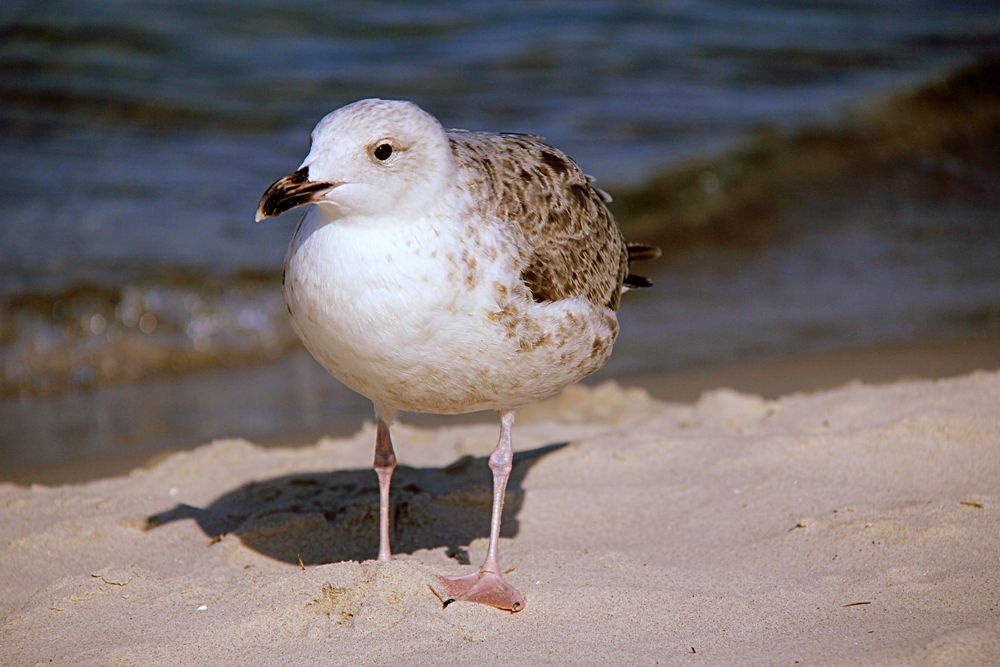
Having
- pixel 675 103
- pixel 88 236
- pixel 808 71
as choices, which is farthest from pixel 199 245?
pixel 808 71

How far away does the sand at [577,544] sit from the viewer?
3711 millimetres

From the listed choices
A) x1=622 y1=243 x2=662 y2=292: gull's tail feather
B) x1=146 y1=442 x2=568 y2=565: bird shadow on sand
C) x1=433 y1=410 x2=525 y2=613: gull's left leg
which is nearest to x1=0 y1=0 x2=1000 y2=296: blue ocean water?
x1=146 y1=442 x2=568 y2=565: bird shadow on sand

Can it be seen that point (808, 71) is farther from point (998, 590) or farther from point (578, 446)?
point (998, 590)

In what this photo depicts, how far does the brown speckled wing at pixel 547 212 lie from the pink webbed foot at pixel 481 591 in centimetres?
98

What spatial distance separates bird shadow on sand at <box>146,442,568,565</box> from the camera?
16.3 feet

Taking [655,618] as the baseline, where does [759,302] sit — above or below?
below

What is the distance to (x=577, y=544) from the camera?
15.8 feet

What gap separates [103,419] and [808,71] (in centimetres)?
955

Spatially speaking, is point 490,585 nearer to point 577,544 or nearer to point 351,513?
point 577,544

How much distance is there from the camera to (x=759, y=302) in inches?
350

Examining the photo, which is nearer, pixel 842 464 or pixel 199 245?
pixel 842 464

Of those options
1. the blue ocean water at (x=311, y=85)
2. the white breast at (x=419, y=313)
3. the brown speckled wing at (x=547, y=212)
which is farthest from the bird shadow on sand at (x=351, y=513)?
the blue ocean water at (x=311, y=85)

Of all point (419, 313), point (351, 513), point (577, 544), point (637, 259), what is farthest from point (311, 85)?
point (419, 313)

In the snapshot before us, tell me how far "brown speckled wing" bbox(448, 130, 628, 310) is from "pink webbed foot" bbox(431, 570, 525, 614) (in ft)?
3.22
